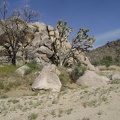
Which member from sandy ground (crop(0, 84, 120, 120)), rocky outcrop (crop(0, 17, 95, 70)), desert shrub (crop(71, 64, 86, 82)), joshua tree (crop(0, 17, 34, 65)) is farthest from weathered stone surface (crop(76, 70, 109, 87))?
joshua tree (crop(0, 17, 34, 65))

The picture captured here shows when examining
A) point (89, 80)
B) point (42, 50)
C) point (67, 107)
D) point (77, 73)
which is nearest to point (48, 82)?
point (77, 73)

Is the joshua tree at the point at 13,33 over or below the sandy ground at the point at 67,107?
over

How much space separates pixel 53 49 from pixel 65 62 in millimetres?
2584

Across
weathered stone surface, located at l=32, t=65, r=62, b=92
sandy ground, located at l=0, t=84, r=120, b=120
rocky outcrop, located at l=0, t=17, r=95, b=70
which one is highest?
rocky outcrop, located at l=0, t=17, r=95, b=70

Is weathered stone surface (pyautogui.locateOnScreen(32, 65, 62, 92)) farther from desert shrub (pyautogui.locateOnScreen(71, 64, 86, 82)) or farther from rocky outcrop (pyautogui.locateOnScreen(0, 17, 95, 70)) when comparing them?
rocky outcrop (pyautogui.locateOnScreen(0, 17, 95, 70))

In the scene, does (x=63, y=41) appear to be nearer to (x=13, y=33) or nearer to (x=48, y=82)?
(x=13, y=33)

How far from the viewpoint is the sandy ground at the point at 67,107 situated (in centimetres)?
798

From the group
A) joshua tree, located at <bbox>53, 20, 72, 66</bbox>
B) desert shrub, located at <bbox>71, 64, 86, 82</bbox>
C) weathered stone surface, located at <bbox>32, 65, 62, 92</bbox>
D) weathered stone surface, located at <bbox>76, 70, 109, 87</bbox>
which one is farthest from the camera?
joshua tree, located at <bbox>53, 20, 72, 66</bbox>

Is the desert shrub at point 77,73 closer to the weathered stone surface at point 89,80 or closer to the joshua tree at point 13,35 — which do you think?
the weathered stone surface at point 89,80

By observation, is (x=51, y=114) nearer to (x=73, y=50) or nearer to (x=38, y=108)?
(x=38, y=108)

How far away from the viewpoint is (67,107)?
30.3 feet

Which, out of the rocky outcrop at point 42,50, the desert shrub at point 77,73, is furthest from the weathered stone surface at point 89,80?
the rocky outcrop at point 42,50

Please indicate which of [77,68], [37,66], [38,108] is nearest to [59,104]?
[38,108]

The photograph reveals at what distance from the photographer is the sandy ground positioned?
7.98 m
